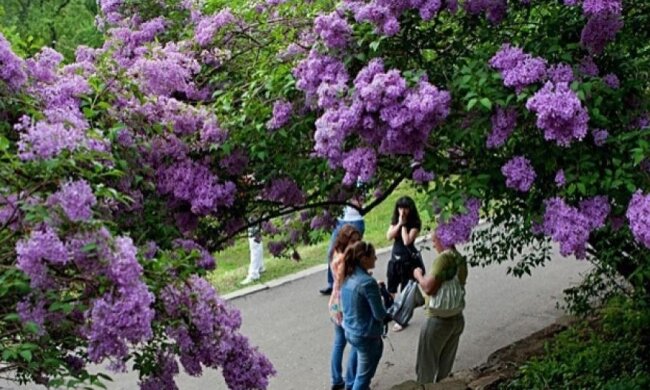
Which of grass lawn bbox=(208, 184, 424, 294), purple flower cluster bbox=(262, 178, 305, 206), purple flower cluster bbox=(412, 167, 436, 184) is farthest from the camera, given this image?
grass lawn bbox=(208, 184, 424, 294)

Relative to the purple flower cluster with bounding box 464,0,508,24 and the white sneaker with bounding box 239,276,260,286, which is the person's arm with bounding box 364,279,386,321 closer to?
the purple flower cluster with bounding box 464,0,508,24

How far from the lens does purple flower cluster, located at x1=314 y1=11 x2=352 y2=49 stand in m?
3.90

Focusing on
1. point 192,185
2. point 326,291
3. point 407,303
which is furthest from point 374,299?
point 326,291

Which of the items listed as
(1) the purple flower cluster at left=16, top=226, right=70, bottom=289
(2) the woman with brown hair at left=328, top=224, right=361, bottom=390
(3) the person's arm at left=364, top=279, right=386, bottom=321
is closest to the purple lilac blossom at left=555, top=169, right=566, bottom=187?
(1) the purple flower cluster at left=16, top=226, right=70, bottom=289

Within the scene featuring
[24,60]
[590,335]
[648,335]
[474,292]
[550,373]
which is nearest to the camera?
[24,60]

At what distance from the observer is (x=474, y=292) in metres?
10.2

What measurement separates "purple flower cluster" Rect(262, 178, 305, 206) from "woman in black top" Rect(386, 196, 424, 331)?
133 inches

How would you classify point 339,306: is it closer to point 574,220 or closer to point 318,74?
point 318,74

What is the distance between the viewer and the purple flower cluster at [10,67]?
353 cm

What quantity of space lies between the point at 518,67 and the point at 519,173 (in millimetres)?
450

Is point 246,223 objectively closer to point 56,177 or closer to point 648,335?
point 56,177

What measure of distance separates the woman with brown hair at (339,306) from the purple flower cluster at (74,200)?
→ 12.8 ft

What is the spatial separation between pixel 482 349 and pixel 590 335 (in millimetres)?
1320

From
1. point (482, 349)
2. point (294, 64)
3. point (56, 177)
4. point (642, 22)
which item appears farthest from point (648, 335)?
point (56, 177)
